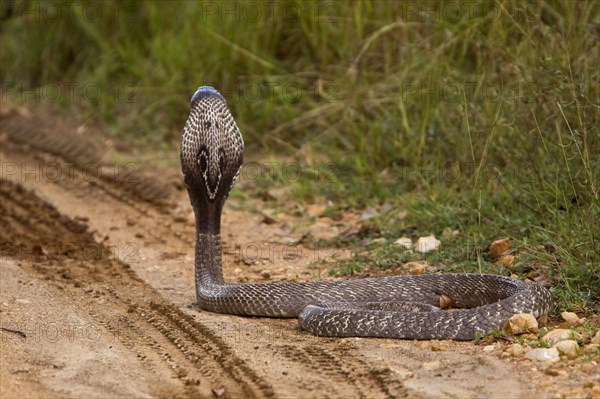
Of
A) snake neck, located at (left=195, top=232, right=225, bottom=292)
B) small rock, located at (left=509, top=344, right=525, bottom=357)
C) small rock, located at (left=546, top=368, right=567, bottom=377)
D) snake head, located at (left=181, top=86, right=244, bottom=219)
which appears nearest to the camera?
small rock, located at (left=546, top=368, right=567, bottom=377)

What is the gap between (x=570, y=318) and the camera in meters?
5.46

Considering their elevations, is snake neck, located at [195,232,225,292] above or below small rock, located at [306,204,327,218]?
above

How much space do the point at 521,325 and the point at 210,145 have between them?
1950 mm

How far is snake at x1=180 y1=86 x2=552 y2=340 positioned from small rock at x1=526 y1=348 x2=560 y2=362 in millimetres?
434

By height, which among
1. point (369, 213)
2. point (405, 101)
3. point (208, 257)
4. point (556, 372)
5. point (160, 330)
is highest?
point (405, 101)

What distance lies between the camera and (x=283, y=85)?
32.2ft

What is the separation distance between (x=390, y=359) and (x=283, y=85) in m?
5.09

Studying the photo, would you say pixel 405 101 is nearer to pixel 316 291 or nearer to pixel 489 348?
pixel 316 291

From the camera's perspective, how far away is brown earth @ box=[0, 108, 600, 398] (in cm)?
469

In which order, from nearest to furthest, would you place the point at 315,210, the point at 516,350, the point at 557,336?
the point at 516,350 → the point at 557,336 → the point at 315,210

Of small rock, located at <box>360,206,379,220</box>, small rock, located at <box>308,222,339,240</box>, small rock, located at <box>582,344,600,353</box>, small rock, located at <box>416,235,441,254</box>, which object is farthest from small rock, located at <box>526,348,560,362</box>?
small rock, located at <box>360,206,379,220</box>

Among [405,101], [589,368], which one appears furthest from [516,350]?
[405,101]

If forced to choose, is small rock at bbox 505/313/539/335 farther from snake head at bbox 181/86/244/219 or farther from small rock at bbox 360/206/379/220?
small rock at bbox 360/206/379/220

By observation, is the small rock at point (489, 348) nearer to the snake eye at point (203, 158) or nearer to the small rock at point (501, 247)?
the small rock at point (501, 247)
